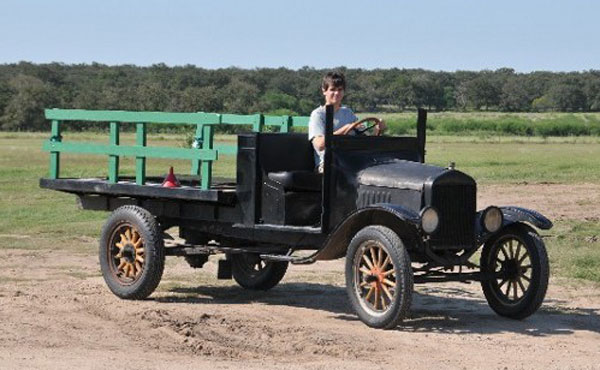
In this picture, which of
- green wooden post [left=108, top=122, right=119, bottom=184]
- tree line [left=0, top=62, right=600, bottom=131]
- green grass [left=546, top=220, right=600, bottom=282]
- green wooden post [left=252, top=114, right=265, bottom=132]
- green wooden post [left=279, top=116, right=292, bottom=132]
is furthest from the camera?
tree line [left=0, top=62, right=600, bottom=131]

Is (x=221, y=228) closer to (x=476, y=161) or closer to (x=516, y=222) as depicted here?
(x=516, y=222)

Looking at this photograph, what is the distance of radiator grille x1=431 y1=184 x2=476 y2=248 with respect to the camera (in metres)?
10.6

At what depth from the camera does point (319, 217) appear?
1153cm

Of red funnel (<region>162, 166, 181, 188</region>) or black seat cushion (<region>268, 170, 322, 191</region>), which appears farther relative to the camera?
red funnel (<region>162, 166, 181, 188</region>)

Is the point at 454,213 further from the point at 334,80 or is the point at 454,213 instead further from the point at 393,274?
the point at 334,80

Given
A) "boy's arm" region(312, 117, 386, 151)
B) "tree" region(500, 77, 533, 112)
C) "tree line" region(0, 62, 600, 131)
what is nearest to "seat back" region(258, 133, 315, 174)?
"boy's arm" region(312, 117, 386, 151)

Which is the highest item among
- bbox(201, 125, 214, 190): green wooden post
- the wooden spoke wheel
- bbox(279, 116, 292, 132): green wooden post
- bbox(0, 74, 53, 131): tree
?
bbox(279, 116, 292, 132): green wooden post

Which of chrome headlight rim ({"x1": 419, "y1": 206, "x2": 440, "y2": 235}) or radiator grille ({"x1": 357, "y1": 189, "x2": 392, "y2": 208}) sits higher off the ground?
radiator grille ({"x1": 357, "y1": 189, "x2": 392, "y2": 208})

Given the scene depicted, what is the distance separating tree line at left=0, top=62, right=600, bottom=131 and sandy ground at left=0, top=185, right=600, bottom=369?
3253cm

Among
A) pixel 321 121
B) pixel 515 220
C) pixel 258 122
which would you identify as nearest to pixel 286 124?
pixel 258 122

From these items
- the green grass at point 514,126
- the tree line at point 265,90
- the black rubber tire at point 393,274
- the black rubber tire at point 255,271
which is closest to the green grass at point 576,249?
the black rubber tire at point 255,271

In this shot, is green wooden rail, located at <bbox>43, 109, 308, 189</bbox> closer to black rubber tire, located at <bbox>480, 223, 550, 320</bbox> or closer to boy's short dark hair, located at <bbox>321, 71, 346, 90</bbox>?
boy's short dark hair, located at <bbox>321, 71, 346, 90</bbox>

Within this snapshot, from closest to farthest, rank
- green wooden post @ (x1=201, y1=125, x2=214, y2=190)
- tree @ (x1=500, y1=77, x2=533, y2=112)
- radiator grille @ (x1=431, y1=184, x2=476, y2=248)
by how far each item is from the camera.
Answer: radiator grille @ (x1=431, y1=184, x2=476, y2=248) < green wooden post @ (x1=201, y1=125, x2=214, y2=190) < tree @ (x1=500, y1=77, x2=533, y2=112)

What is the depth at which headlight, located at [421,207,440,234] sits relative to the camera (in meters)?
10.4
